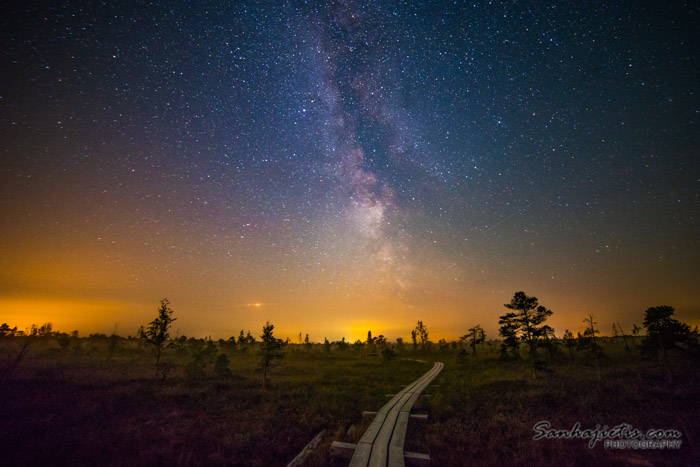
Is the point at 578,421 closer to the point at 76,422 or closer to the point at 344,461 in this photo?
the point at 344,461

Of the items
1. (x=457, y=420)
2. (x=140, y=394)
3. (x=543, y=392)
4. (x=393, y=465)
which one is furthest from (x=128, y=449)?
(x=543, y=392)

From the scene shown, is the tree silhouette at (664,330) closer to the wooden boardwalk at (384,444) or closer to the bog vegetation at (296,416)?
the bog vegetation at (296,416)

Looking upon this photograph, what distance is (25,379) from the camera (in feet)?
72.2

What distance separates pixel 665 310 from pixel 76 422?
44.0 m

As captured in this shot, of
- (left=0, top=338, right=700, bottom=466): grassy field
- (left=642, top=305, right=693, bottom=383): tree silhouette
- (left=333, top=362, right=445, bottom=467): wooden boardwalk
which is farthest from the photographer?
(left=642, top=305, right=693, bottom=383): tree silhouette

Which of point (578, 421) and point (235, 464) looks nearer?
point (235, 464)

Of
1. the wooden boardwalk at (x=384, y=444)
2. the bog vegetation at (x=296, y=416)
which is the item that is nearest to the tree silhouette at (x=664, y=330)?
the bog vegetation at (x=296, y=416)

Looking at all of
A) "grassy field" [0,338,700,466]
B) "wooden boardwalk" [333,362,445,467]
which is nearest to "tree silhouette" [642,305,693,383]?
"grassy field" [0,338,700,466]

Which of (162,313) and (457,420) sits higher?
(162,313)

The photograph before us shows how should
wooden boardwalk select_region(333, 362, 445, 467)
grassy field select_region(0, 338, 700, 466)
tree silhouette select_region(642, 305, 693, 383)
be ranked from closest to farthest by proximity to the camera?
wooden boardwalk select_region(333, 362, 445, 467), grassy field select_region(0, 338, 700, 466), tree silhouette select_region(642, 305, 693, 383)

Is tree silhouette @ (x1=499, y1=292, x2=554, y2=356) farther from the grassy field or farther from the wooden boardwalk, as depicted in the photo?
the wooden boardwalk

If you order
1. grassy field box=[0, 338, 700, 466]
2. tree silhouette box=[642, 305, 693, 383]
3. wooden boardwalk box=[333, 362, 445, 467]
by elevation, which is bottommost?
grassy field box=[0, 338, 700, 466]

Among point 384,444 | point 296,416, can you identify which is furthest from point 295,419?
point 384,444

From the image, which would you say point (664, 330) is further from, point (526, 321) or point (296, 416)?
point (296, 416)
